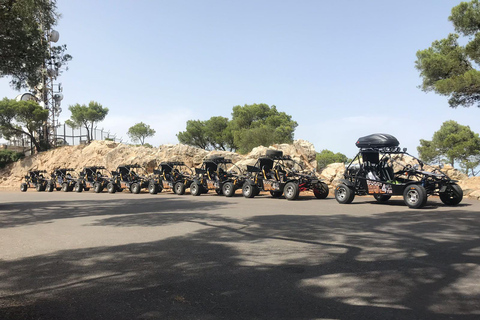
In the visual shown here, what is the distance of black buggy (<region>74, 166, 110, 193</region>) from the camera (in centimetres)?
2375

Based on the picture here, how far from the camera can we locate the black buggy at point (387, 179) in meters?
11.0

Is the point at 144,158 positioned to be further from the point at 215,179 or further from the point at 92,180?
the point at 215,179

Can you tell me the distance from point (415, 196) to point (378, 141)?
7.81 ft

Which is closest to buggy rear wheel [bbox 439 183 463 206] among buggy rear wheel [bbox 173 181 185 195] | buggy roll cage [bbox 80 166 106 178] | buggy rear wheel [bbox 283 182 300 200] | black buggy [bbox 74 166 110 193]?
buggy rear wheel [bbox 283 182 300 200]

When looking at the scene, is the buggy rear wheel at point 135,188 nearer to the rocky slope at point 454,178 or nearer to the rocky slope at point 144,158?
the rocky slope at point 144,158

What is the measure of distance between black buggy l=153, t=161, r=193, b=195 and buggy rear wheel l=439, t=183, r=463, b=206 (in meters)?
12.2

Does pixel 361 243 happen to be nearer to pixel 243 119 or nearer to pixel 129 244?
pixel 129 244

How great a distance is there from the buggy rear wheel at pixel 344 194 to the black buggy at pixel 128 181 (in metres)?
12.2

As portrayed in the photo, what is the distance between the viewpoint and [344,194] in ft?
40.7

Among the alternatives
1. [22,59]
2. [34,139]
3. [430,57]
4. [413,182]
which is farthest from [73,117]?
[413,182]

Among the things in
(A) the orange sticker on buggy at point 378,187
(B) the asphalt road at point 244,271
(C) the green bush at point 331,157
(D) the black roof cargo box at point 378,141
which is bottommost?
(B) the asphalt road at point 244,271

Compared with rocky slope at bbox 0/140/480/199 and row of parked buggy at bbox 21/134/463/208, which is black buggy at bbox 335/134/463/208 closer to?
row of parked buggy at bbox 21/134/463/208

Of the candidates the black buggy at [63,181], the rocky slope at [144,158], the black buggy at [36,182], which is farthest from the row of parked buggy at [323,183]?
the black buggy at [36,182]

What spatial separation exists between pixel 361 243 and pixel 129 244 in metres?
3.84
